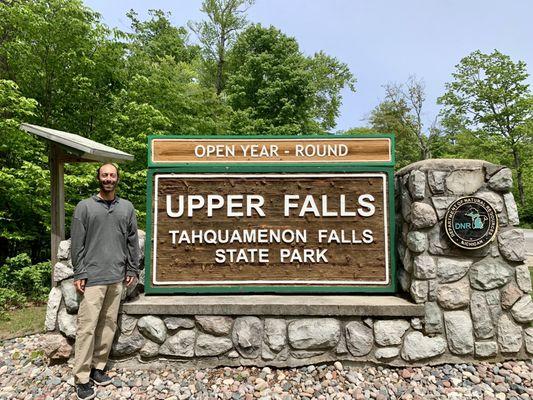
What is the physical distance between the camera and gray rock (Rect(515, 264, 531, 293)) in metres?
2.95

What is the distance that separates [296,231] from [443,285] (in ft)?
4.80

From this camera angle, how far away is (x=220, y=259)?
3320mm

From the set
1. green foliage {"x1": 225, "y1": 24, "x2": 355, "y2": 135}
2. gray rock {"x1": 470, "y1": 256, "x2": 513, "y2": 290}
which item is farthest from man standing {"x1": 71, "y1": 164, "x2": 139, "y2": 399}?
green foliage {"x1": 225, "y1": 24, "x2": 355, "y2": 135}

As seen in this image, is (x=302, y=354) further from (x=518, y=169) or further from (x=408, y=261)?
(x=518, y=169)

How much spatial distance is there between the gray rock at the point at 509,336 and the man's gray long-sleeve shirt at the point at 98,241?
3487 mm

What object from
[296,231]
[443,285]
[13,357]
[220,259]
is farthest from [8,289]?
[443,285]

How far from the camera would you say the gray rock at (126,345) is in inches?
117

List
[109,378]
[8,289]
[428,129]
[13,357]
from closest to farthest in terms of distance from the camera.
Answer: [109,378] → [13,357] → [8,289] → [428,129]

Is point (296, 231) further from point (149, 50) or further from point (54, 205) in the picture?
point (149, 50)

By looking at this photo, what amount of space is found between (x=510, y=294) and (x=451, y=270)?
23.1 inches

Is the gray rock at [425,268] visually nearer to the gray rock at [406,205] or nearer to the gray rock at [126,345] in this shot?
the gray rock at [406,205]

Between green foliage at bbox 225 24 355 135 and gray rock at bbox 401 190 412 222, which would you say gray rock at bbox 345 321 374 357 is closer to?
gray rock at bbox 401 190 412 222

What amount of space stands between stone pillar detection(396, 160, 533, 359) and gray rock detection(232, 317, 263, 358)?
1492 millimetres

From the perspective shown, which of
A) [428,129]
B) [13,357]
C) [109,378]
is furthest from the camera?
[428,129]
